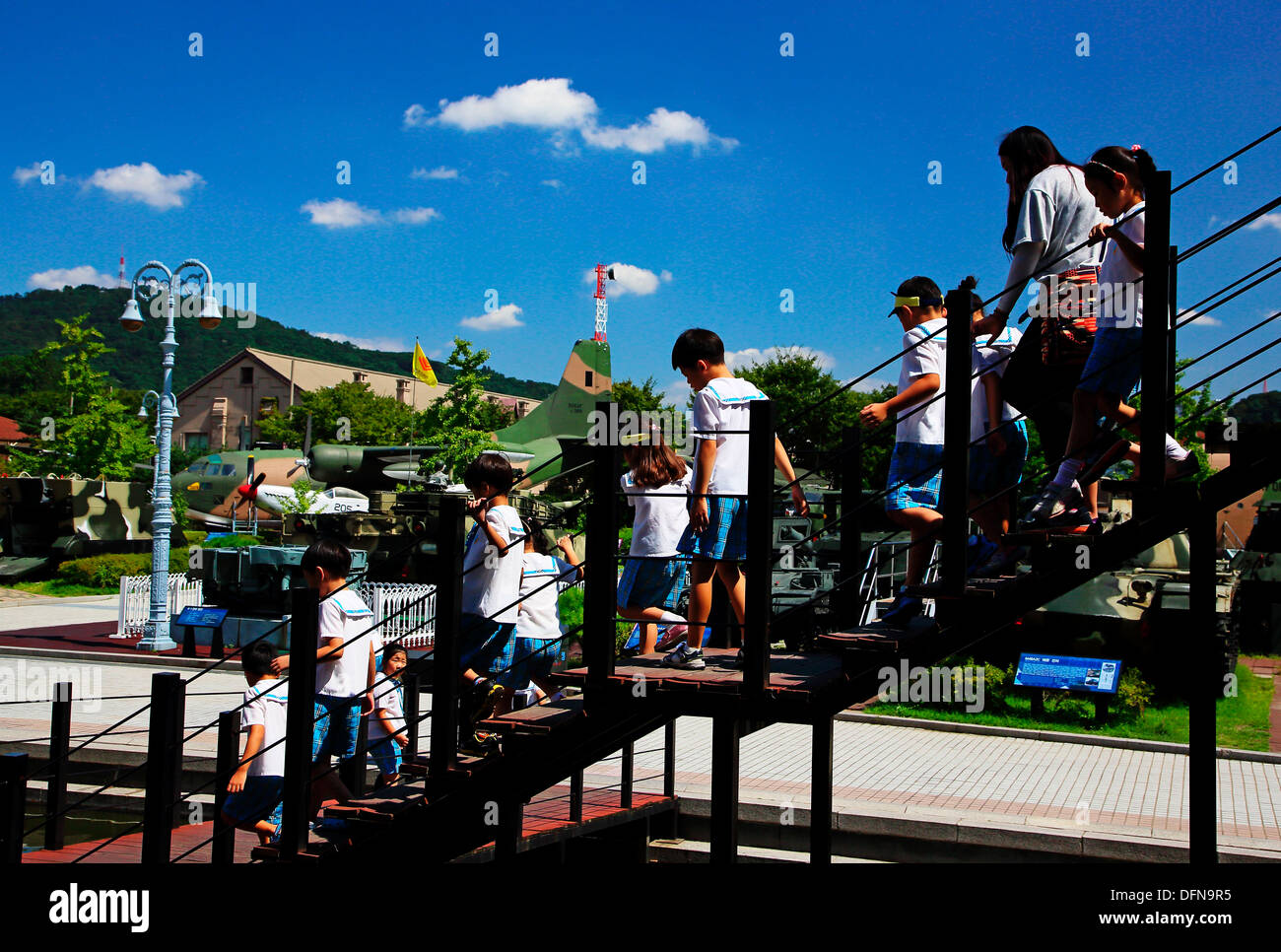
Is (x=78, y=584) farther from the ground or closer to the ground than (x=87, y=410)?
closer to the ground

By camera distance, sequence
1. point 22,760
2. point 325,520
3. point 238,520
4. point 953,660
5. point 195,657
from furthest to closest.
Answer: point 238,520
point 325,520
point 195,657
point 953,660
point 22,760

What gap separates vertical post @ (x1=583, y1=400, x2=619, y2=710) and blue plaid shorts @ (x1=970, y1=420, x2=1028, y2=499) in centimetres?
180

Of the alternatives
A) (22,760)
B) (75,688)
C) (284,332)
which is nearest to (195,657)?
(75,688)

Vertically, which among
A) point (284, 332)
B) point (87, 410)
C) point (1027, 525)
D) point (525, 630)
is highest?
point (284, 332)

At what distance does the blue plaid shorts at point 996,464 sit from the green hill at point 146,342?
131828 mm

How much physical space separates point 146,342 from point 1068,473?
15555cm

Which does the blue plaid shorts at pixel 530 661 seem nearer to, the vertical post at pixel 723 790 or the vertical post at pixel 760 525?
the vertical post at pixel 723 790

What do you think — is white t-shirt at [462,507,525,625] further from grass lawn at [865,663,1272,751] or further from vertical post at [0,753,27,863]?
grass lawn at [865,663,1272,751]

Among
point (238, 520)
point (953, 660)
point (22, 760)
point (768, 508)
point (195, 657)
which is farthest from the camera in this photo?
point (238, 520)

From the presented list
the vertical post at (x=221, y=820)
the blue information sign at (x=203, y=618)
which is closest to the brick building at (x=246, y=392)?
the blue information sign at (x=203, y=618)

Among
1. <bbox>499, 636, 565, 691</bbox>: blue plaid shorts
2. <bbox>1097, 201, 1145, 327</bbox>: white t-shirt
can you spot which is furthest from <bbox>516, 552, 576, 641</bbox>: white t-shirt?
<bbox>1097, 201, 1145, 327</bbox>: white t-shirt

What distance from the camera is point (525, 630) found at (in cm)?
639
